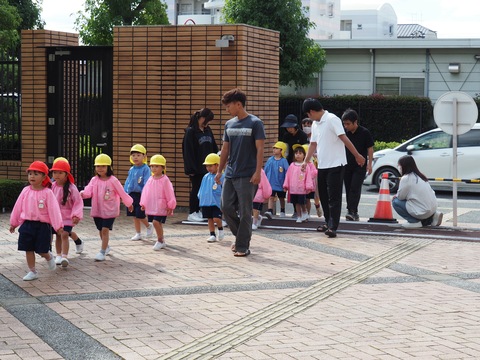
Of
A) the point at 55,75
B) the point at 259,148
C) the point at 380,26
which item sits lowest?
the point at 259,148

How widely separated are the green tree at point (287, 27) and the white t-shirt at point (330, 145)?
22166 mm

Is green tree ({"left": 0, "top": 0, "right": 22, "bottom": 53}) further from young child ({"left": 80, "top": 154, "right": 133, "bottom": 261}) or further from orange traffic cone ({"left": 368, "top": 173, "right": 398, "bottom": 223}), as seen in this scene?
young child ({"left": 80, "top": 154, "right": 133, "bottom": 261})

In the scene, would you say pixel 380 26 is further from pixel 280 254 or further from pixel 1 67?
pixel 280 254

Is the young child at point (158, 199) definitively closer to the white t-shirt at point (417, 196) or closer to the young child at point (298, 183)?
the young child at point (298, 183)

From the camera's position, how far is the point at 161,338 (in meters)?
7.02

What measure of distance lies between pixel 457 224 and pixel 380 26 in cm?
6743

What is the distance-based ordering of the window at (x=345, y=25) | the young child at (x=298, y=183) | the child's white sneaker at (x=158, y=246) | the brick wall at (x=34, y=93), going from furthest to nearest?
the window at (x=345, y=25)
the brick wall at (x=34, y=93)
the young child at (x=298, y=183)
the child's white sneaker at (x=158, y=246)

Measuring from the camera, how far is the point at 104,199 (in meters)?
10.7

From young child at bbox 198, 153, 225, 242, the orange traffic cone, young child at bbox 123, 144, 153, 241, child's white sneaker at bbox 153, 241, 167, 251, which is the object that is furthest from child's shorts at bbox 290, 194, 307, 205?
child's white sneaker at bbox 153, 241, 167, 251

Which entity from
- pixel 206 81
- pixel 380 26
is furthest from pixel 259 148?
pixel 380 26

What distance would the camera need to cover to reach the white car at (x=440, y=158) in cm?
2012

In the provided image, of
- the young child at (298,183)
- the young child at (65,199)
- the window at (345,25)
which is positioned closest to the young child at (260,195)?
the young child at (298,183)

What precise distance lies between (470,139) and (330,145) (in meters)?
8.72

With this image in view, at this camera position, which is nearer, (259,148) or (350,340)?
(350,340)
